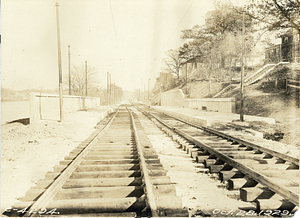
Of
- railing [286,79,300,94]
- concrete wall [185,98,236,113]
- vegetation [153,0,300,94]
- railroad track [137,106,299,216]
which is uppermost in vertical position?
vegetation [153,0,300,94]

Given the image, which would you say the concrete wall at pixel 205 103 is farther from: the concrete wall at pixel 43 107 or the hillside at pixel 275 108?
the concrete wall at pixel 43 107

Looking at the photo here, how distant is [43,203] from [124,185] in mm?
1318

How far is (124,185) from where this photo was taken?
3.91 meters

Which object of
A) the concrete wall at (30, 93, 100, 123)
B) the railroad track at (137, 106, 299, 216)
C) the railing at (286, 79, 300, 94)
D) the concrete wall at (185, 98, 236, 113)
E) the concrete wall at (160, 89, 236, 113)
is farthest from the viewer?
the concrete wall at (160, 89, 236, 113)

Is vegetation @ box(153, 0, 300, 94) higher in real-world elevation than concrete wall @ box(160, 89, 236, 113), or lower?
higher

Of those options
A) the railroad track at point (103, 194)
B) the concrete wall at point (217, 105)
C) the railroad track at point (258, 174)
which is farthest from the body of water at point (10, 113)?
the concrete wall at point (217, 105)

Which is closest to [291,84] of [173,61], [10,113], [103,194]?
[103,194]

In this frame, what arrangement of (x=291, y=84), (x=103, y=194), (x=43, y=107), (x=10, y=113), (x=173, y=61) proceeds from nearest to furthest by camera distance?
(x=103, y=194)
(x=43, y=107)
(x=291, y=84)
(x=10, y=113)
(x=173, y=61)

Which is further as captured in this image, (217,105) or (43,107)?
(217,105)

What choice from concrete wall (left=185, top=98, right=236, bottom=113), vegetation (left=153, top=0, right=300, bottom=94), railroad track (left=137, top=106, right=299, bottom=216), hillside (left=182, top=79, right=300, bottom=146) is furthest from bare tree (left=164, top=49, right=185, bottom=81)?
railroad track (left=137, top=106, right=299, bottom=216)

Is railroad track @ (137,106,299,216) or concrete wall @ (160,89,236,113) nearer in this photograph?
railroad track @ (137,106,299,216)

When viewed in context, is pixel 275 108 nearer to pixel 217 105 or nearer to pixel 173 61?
pixel 217 105

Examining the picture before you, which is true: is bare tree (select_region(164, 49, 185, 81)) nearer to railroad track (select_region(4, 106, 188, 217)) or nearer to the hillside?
the hillside

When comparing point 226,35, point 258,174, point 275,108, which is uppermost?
point 226,35
